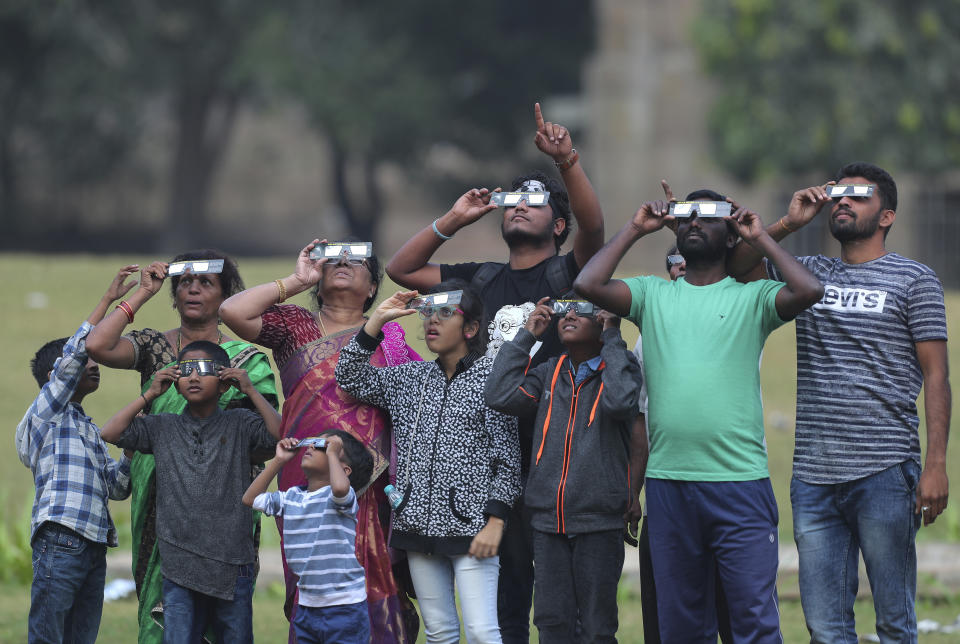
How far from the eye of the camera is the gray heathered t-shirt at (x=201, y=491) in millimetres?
5281

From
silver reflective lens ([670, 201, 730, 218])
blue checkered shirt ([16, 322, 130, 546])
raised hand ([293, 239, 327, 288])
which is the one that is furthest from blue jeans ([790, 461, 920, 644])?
blue checkered shirt ([16, 322, 130, 546])

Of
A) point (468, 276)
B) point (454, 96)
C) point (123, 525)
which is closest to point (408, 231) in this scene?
point (454, 96)

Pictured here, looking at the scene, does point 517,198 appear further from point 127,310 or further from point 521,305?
point 127,310

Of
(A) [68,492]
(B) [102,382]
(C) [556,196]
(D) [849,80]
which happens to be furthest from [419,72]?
(A) [68,492]

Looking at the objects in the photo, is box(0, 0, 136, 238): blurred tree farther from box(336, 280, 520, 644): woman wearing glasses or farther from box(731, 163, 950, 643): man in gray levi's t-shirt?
box(731, 163, 950, 643): man in gray levi's t-shirt

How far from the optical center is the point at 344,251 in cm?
556

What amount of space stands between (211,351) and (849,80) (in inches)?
797

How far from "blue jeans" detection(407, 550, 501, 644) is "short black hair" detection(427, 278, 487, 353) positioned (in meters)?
0.80

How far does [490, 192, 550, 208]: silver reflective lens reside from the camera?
5480 millimetres

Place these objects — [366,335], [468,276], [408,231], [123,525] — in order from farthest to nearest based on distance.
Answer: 1. [408,231]
2. [123,525]
3. [468,276]
4. [366,335]

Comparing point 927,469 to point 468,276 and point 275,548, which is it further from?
point 275,548

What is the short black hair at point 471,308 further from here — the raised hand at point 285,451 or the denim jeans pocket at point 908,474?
the denim jeans pocket at point 908,474

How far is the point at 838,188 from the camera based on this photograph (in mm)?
5098

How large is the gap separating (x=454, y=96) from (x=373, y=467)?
91.3 feet
